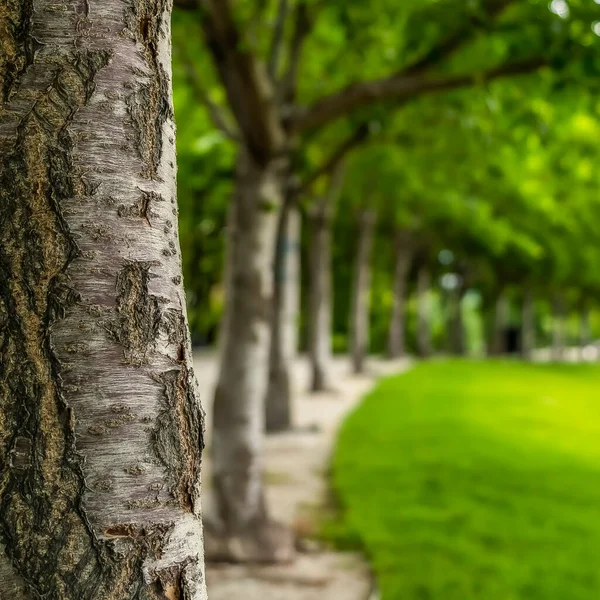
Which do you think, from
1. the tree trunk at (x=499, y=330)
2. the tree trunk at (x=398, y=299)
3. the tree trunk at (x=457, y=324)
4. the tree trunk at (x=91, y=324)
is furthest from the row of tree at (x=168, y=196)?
the tree trunk at (x=499, y=330)

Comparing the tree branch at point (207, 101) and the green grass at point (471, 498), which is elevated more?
the tree branch at point (207, 101)

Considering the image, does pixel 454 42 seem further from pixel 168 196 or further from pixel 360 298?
pixel 360 298

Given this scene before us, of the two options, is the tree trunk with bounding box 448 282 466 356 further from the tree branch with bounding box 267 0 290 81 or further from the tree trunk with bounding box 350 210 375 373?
the tree branch with bounding box 267 0 290 81

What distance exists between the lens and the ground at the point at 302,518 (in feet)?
19.5

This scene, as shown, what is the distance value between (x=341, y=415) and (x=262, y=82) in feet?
30.3

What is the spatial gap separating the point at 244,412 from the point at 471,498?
2.92 m

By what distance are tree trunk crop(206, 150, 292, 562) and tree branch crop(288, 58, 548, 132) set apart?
3.32 ft

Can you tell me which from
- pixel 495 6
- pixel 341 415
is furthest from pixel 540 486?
pixel 341 415

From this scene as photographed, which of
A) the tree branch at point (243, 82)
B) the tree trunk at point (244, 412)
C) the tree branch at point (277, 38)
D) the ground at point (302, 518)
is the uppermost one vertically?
the tree branch at point (277, 38)

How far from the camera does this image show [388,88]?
7148 mm

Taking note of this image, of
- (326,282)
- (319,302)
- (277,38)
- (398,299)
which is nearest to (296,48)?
(277,38)

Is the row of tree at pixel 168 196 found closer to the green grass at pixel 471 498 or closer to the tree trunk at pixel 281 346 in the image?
the tree trunk at pixel 281 346

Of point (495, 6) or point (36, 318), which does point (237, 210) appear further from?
point (36, 318)

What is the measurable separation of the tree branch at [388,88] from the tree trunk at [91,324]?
17.9 ft
